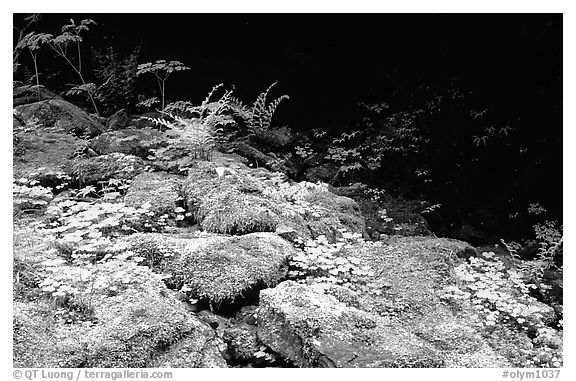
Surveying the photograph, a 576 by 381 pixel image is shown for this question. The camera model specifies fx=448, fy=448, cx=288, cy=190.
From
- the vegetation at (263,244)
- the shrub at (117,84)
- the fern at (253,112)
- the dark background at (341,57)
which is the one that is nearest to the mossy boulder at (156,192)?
the vegetation at (263,244)

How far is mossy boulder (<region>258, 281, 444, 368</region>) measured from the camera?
247cm

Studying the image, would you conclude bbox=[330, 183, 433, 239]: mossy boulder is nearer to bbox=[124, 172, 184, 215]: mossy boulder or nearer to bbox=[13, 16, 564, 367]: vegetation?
bbox=[13, 16, 564, 367]: vegetation

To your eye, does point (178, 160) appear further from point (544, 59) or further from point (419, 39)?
point (544, 59)

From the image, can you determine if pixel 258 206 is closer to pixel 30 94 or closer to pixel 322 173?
pixel 322 173

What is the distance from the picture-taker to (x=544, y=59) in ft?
19.0

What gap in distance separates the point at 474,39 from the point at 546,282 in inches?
157

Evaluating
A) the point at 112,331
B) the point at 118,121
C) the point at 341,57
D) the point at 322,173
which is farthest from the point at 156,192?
the point at 341,57

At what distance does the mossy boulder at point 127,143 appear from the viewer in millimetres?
4711

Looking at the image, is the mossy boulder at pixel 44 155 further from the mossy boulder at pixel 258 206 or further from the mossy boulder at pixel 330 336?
the mossy boulder at pixel 330 336

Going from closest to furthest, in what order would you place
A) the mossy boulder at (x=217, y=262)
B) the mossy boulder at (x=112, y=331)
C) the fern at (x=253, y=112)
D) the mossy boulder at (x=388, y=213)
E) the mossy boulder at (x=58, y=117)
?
the mossy boulder at (x=112, y=331) → the mossy boulder at (x=217, y=262) → the mossy boulder at (x=388, y=213) → the mossy boulder at (x=58, y=117) → the fern at (x=253, y=112)

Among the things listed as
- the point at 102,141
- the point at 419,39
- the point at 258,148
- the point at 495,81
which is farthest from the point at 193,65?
the point at 495,81

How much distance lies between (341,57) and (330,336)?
5380mm

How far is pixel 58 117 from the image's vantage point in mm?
5121

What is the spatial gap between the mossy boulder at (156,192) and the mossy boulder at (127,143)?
0.63 metres
